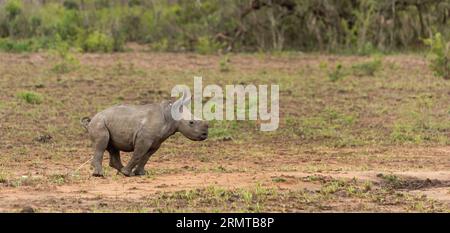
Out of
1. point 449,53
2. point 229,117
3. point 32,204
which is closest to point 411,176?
point 32,204

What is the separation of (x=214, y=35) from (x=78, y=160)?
16.7 meters

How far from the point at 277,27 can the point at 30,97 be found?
12826 millimetres

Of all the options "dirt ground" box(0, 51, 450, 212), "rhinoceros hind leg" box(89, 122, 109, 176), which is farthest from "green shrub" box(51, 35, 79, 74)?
"rhinoceros hind leg" box(89, 122, 109, 176)

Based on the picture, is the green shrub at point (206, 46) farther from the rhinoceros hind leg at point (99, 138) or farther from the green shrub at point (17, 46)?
the rhinoceros hind leg at point (99, 138)

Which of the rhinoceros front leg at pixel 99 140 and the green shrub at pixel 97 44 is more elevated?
the rhinoceros front leg at pixel 99 140

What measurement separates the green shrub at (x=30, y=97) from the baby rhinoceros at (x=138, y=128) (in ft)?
23.5

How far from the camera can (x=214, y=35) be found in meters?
29.2

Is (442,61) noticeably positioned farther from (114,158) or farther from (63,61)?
(114,158)

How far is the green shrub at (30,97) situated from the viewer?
17.4 meters

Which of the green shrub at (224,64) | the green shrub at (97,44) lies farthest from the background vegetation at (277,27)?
the green shrub at (224,64)

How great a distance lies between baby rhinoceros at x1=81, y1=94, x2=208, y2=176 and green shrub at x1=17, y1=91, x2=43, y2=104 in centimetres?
715

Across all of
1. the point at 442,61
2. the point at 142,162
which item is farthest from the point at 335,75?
the point at 142,162

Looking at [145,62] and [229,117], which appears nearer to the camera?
[229,117]
